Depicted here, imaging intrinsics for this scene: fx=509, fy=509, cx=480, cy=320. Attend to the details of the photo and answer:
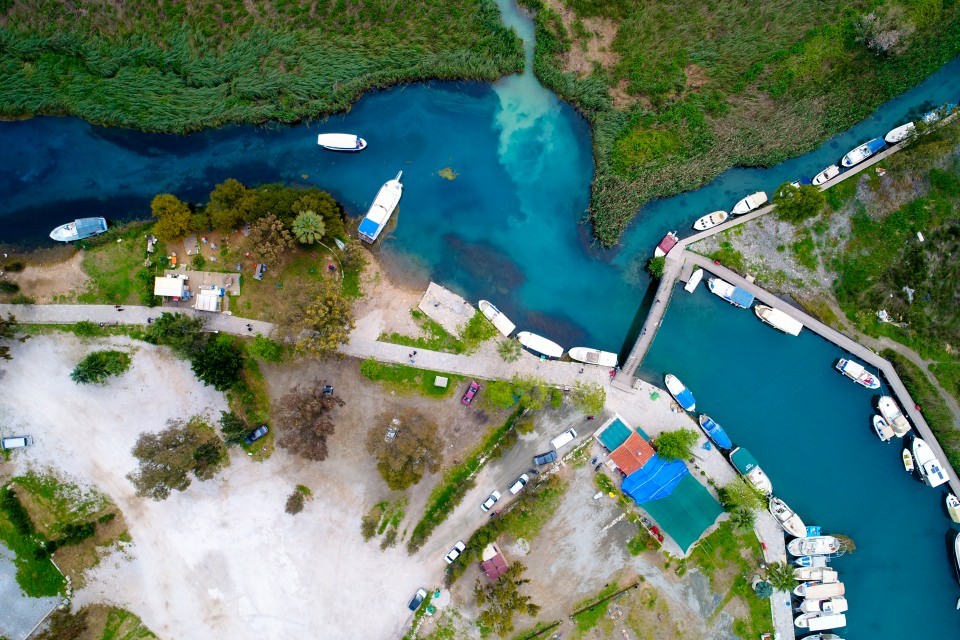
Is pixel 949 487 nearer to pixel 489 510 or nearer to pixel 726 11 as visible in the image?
pixel 489 510

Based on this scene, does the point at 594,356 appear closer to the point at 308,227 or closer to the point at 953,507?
the point at 308,227

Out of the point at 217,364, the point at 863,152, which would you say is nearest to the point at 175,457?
the point at 217,364

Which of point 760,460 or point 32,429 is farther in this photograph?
point 760,460

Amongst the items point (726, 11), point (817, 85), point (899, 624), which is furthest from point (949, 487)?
point (726, 11)

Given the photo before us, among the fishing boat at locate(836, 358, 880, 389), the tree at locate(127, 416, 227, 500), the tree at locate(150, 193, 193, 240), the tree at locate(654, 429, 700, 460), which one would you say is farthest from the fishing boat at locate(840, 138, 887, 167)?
the tree at locate(127, 416, 227, 500)

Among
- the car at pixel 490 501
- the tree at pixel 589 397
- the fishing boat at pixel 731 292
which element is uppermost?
the fishing boat at pixel 731 292

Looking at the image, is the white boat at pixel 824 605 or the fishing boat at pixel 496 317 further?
the white boat at pixel 824 605

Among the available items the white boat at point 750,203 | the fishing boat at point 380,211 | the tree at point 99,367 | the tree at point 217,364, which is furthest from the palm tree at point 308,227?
the white boat at point 750,203

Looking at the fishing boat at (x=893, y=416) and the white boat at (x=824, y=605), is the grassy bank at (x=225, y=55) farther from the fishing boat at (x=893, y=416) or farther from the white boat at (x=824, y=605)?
the white boat at (x=824, y=605)
